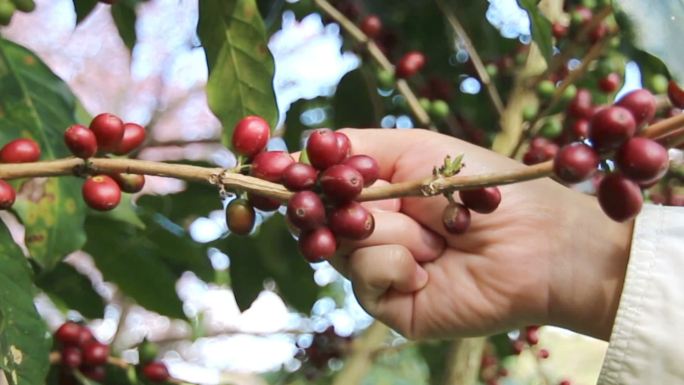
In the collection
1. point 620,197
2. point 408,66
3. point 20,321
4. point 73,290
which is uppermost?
point 620,197

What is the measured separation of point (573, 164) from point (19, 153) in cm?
45

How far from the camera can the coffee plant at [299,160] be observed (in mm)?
592

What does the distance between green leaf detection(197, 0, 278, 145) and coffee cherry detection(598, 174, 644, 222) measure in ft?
1.68

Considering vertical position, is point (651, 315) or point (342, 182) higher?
point (342, 182)

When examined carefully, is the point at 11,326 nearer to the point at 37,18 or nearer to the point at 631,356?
the point at 631,356

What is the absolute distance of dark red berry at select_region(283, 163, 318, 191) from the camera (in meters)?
0.62

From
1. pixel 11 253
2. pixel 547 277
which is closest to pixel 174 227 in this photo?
pixel 11 253

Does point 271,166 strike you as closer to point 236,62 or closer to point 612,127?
point 612,127

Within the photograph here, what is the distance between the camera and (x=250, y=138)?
0.68m

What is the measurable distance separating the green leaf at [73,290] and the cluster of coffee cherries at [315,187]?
71 cm

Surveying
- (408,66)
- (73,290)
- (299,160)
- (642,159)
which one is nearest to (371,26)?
(408,66)

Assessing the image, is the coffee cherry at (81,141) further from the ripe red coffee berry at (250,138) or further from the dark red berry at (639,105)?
the dark red berry at (639,105)

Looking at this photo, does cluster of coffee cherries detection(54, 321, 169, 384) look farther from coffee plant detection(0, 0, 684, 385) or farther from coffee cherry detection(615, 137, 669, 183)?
coffee cherry detection(615, 137, 669, 183)

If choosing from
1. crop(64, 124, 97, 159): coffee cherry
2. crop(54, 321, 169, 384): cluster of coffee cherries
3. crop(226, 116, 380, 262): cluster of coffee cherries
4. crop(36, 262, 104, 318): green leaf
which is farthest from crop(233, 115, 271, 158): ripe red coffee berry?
crop(36, 262, 104, 318): green leaf
